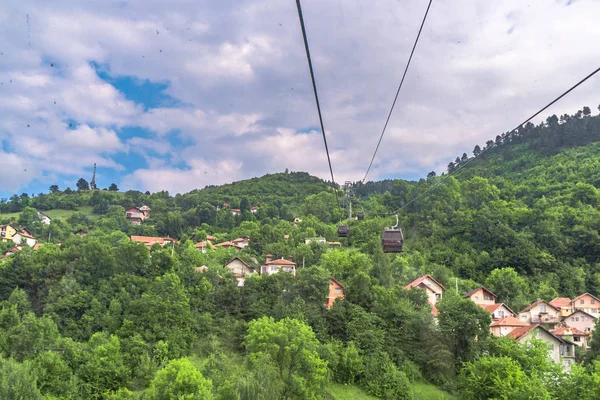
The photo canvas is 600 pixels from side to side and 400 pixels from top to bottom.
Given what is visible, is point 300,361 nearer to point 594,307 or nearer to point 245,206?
point 594,307

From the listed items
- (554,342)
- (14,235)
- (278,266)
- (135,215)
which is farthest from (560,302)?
(135,215)

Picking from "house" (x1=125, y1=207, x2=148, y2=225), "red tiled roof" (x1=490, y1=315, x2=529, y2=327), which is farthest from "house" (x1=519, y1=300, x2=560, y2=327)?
"house" (x1=125, y1=207, x2=148, y2=225)

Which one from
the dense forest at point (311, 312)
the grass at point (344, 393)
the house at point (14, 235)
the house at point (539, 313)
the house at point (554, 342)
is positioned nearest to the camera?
the dense forest at point (311, 312)

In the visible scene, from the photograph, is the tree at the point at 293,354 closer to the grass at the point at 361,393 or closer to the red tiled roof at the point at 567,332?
the grass at the point at 361,393

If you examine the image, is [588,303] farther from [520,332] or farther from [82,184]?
[82,184]

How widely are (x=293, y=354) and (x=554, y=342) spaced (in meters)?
23.8

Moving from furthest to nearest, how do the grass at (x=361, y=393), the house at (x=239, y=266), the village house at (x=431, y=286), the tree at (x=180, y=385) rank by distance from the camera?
the house at (x=239, y=266), the village house at (x=431, y=286), the grass at (x=361, y=393), the tree at (x=180, y=385)

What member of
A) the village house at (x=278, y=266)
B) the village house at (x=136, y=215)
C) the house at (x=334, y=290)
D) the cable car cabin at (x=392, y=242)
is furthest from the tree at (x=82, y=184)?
the cable car cabin at (x=392, y=242)

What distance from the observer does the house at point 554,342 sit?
125ft

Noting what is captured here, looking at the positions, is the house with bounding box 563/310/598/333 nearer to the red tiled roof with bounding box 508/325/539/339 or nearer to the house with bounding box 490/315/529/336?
the house with bounding box 490/315/529/336

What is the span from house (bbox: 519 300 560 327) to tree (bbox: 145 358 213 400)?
3701cm

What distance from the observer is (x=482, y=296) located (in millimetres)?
51438

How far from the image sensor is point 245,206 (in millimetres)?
102875

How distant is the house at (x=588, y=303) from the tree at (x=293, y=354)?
35.1 m
